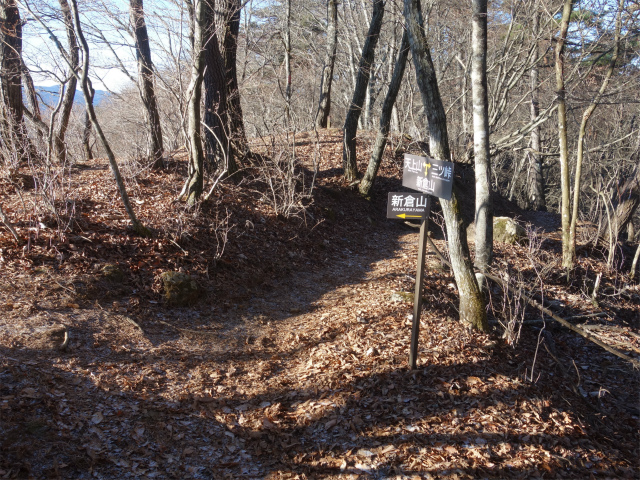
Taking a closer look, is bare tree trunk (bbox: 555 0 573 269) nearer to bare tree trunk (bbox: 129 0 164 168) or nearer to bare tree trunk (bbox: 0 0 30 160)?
bare tree trunk (bbox: 129 0 164 168)

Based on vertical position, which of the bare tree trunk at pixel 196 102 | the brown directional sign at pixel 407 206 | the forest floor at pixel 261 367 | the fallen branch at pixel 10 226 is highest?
the bare tree trunk at pixel 196 102

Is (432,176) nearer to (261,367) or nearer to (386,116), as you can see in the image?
(261,367)

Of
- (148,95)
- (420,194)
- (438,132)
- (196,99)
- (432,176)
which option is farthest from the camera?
(148,95)

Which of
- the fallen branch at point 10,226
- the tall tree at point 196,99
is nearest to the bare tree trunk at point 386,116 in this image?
the tall tree at point 196,99

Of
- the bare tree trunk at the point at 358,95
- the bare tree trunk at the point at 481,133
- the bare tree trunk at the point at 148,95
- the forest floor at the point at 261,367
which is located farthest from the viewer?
the bare tree trunk at the point at 358,95

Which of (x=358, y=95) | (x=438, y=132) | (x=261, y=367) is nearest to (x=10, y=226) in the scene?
(x=261, y=367)

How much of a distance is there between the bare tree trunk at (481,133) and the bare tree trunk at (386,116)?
13.0 feet

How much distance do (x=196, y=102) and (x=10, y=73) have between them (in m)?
4.36

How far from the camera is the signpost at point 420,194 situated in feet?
13.4

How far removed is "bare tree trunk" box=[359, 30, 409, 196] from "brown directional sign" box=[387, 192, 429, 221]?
636cm

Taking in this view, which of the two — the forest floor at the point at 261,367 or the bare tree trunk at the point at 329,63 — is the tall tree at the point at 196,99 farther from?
the bare tree trunk at the point at 329,63

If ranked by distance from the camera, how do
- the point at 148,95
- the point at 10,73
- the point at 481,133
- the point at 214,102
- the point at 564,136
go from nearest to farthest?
the point at 481,133, the point at 564,136, the point at 10,73, the point at 214,102, the point at 148,95

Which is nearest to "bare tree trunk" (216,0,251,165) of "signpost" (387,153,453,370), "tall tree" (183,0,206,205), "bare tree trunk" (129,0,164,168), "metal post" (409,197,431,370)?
"tall tree" (183,0,206,205)

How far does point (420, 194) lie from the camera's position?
4062 mm
